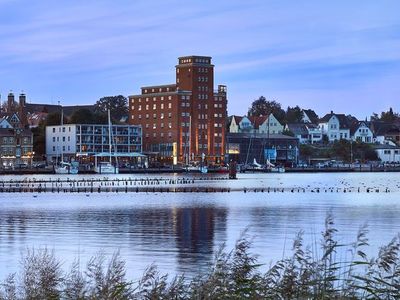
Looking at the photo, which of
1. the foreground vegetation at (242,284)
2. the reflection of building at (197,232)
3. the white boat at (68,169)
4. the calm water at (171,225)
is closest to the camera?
the foreground vegetation at (242,284)

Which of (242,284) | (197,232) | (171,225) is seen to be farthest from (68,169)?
(242,284)

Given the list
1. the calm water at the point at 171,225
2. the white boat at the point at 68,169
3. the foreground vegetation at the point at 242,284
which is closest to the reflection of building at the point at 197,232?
the calm water at the point at 171,225

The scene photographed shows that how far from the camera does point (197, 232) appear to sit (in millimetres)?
48062

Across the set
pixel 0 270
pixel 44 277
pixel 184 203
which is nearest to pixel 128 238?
pixel 0 270

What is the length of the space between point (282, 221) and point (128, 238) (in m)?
14.9

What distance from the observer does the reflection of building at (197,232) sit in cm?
3394

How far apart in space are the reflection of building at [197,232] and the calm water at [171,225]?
4 centimetres

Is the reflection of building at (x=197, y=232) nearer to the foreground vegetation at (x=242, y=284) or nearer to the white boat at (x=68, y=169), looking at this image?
the foreground vegetation at (x=242, y=284)

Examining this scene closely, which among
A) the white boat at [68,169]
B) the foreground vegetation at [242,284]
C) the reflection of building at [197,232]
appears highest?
the white boat at [68,169]

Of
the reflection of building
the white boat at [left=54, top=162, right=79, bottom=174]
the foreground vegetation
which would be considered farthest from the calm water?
the white boat at [left=54, top=162, right=79, bottom=174]

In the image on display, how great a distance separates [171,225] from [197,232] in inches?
224

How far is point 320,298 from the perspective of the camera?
14.4 meters

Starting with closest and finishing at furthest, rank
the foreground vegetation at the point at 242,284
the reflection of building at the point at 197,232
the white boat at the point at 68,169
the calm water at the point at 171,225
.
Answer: the foreground vegetation at the point at 242,284 → the reflection of building at the point at 197,232 → the calm water at the point at 171,225 → the white boat at the point at 68,169

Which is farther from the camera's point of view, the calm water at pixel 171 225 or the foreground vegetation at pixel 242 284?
the calm water at pixel 171 225
